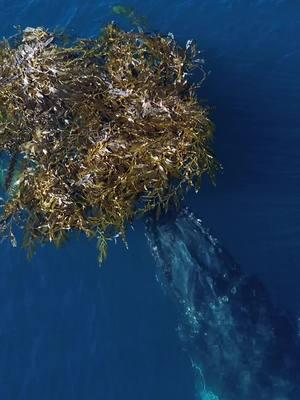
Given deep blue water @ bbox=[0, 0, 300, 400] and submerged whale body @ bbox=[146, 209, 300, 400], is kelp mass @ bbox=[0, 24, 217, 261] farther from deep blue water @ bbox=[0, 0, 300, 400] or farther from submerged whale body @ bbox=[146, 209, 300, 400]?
submerged whale body @ bbox=[146, 209, 300, 400]

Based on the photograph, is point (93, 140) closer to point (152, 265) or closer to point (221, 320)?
point (152, 265)

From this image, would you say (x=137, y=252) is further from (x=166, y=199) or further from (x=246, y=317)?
(x=246, y=317)

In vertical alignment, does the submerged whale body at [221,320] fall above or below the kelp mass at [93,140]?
below

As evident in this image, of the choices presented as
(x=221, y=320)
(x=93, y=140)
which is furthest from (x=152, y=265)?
(x=93, y=140)

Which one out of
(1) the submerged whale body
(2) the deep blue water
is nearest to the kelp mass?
(2) the deep blue water

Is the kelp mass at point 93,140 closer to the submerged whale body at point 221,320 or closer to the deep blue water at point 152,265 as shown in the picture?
the deep blue water at point 152,265

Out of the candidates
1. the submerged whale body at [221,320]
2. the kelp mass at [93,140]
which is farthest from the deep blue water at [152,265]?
the kelp mass at [93,140]
